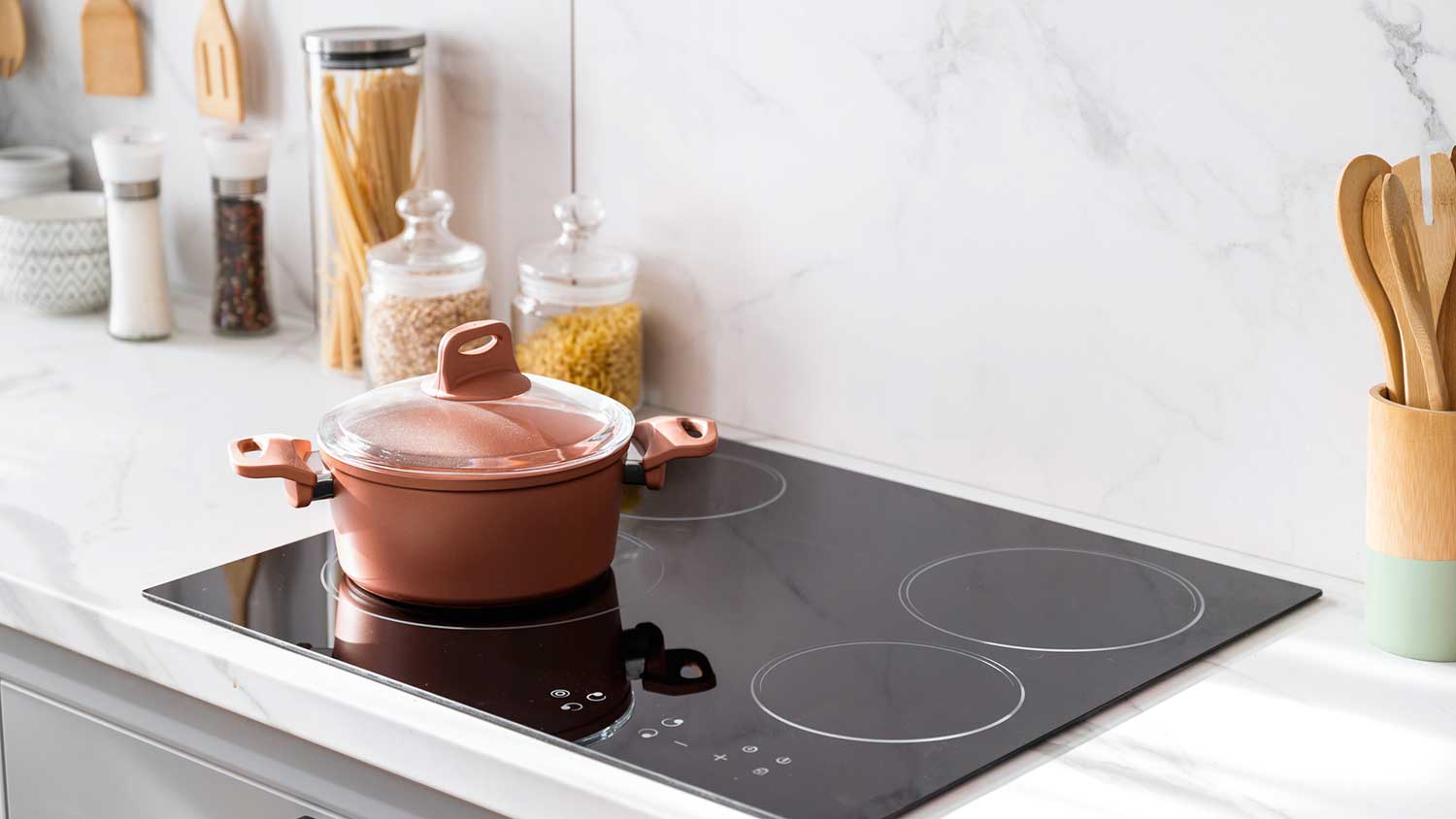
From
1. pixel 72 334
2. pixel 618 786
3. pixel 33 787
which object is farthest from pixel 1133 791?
pixel 72 334

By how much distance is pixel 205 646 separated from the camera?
100cm

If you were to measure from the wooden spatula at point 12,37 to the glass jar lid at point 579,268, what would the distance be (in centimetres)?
100

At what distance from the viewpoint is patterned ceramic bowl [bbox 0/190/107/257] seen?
5.91ft

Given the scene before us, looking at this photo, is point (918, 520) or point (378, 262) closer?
point (918, 520)

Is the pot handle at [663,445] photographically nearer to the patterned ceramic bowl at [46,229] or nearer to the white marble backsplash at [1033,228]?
the white marble backsplash at [1033,228]

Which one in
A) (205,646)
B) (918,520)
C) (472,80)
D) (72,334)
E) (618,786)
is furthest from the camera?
(72,334)

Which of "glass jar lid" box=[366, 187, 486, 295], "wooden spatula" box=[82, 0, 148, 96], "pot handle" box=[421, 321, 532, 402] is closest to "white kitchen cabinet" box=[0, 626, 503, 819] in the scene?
"pot handle" box=[421, 321, 532, 402]

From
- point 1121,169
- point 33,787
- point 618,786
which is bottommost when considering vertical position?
point 33,787

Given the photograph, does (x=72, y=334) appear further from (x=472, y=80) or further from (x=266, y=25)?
(x=472, y=80)

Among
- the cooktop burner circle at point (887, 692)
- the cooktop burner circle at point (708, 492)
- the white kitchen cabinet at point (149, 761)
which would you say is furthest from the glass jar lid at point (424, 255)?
the cooktop burner circle at point (887, 692)

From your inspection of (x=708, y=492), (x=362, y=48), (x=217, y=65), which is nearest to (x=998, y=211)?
(x=708, y=492)

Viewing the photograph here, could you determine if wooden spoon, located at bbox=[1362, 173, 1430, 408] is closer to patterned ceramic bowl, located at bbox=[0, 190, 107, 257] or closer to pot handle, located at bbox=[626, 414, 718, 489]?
pot handle, located at bbox=[626, 414, 718, 489]

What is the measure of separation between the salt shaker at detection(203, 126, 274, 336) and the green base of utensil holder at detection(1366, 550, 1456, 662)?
1.24 metres

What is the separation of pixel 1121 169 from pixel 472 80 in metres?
0.72
